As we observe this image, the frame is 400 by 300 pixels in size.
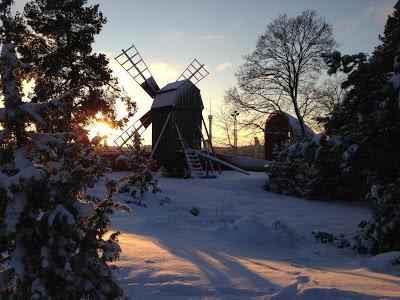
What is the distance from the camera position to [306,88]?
119ft

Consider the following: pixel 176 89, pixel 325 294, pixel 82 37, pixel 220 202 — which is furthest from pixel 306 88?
pixel 325 294

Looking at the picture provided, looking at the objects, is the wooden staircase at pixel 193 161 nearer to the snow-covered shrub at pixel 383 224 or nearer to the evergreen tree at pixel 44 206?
the snow-covered shrub at pixel 383 224

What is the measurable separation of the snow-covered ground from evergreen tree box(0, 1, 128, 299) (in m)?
Answer: 1.39

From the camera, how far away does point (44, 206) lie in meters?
3.75

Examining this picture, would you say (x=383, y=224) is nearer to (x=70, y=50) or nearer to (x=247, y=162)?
(x=70, y=50)

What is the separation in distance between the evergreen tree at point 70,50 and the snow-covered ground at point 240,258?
28.9 ft

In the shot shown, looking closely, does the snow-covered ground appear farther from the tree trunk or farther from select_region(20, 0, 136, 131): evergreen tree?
the tree trunk

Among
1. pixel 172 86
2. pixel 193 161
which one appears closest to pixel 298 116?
pixel 172 86

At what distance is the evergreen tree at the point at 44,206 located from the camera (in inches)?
141

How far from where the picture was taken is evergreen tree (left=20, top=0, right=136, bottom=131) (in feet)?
71.6

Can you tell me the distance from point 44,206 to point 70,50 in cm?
2015

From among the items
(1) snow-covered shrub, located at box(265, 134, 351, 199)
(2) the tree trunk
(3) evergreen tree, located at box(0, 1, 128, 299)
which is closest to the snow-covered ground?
(3) evergreen tree, located at box(0, 1, 128, 299)

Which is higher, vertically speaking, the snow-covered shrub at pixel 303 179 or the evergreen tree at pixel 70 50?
the evergreen tree at pixel 70 50

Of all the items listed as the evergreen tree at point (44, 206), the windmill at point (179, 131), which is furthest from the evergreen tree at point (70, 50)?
the evergreen tree at point (44, 206)
